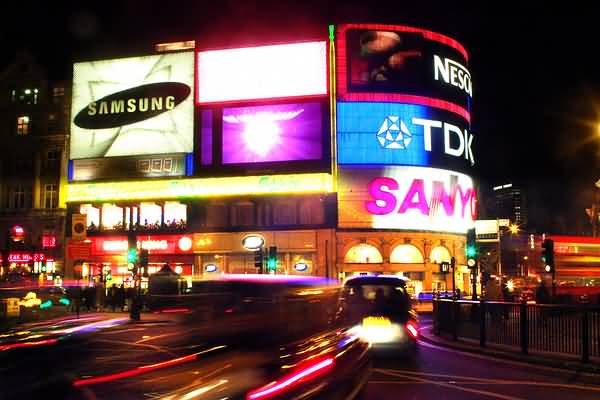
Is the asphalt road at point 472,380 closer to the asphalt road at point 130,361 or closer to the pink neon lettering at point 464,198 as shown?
the asphalt road at point 130,361

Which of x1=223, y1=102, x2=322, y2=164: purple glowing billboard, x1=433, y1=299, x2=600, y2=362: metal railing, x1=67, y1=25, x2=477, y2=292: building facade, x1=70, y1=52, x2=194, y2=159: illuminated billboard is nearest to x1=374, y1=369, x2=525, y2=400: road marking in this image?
x1=433, y1=299, x2=600, y2=362: metal railing

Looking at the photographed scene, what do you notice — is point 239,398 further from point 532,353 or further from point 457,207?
point 457,207

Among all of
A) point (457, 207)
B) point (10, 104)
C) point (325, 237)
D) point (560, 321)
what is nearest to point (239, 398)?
point (560, 321)

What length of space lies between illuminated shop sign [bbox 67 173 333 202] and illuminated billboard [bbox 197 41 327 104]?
23.9ft

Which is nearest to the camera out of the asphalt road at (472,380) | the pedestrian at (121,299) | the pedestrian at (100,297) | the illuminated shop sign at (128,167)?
the asphalt road at (472,380)

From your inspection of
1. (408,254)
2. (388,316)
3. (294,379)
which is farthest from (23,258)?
(294,379)

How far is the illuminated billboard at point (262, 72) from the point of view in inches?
A: 2269

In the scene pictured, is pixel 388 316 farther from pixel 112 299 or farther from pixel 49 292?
pixel 112 299

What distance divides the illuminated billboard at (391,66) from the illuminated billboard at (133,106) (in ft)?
47.3

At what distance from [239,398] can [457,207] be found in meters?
57.8

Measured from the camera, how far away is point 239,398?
5.48 meters

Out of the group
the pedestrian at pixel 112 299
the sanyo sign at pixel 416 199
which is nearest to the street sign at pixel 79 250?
the pedestrian at pixel 112 299

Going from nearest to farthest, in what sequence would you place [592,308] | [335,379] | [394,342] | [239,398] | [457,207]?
1. [239,398]
2. [335,379]
3. [592,308]
4. [394,342]
5. [457,207]

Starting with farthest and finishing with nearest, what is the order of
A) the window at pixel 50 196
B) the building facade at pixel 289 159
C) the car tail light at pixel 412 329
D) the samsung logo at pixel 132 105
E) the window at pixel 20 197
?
the window at pixel 20 197 < the window at pixel 50 196 < the samsung logo at pixel 132 105 < the building facade at pixel 289 159 < the car tail light at pixel 412 329
